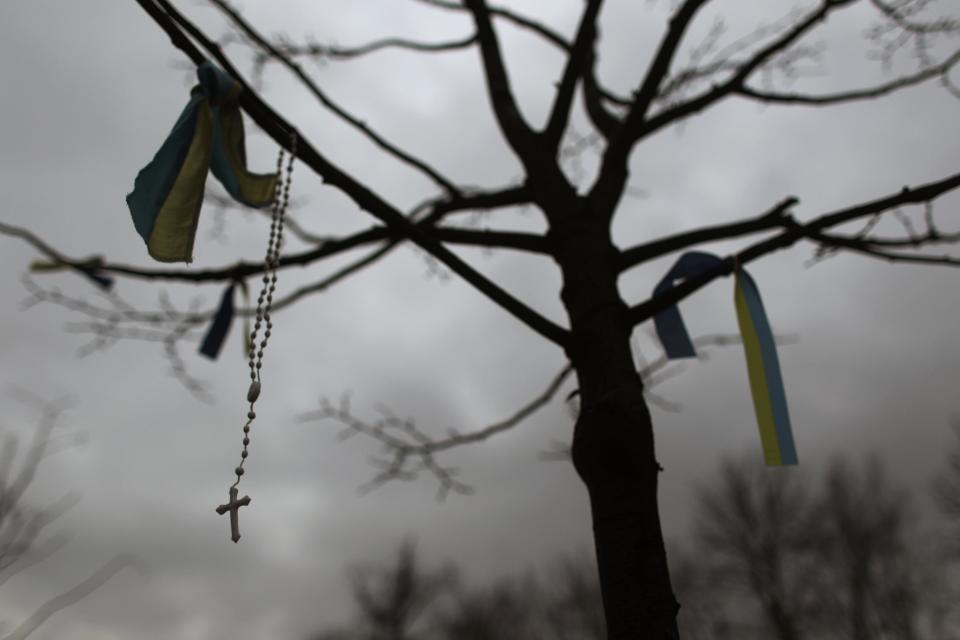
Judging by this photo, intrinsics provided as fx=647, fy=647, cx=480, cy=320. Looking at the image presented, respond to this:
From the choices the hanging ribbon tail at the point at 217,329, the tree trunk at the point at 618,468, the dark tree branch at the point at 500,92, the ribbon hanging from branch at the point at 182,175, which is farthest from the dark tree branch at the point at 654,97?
the hanging ribbon tail at the point at 217,329

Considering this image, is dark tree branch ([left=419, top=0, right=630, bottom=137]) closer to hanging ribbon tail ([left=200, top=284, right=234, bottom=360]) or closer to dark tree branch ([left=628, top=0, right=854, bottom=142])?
dark tree branch ([left=628, top=0, right=854, bottom=142])

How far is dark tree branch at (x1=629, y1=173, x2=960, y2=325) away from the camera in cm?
152

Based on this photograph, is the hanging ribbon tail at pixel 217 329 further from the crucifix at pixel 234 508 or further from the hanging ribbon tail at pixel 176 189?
the crucifix at pixel 234 508

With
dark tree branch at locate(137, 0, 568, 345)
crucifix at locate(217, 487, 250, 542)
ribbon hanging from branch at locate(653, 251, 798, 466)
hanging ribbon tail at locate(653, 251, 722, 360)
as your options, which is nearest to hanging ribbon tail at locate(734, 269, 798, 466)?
ribbon hanging from branch at locate(653, 251, 798, 466)

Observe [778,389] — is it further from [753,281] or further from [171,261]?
[171,261]

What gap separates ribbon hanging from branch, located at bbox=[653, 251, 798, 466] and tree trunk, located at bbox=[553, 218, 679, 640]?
26 cm

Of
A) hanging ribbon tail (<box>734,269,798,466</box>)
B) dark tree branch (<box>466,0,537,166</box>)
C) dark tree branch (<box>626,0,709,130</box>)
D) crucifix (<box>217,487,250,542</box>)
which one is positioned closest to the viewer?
crucifix (<box>217,487,250,542</box>)

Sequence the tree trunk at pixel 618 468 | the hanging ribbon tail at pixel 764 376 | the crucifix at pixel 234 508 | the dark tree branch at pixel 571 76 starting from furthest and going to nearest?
the dark tree branch at pixel 571 76 → the hanging ribbon tail at pixel 764 376 → the tree trunk at pixel 618 468 → the crucifix at pixel 234 508

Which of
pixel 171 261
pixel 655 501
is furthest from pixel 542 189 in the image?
pixel 171 261

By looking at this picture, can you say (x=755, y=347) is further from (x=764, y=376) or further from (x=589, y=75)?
(x=589, y=75)

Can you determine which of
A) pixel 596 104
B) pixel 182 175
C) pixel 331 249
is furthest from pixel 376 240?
pixel 596 104

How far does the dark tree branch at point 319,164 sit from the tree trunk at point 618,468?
266 mm

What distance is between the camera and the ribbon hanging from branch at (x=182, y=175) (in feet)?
4.18

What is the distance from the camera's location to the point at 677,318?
7.00 feet
